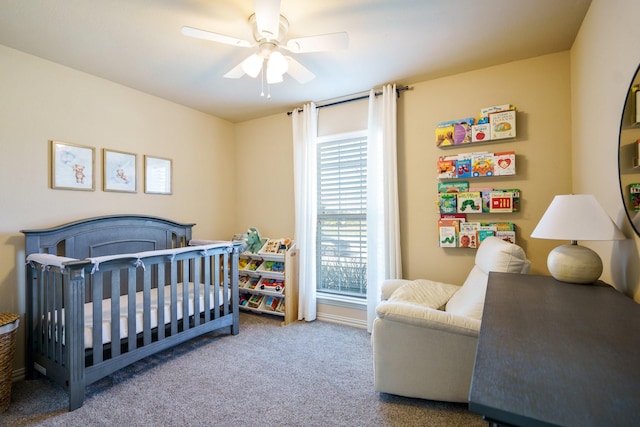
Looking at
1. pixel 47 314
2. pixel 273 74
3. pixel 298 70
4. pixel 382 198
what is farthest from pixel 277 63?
pixel 47 314

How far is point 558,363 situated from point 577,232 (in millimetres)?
1078

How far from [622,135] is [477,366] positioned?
4.45 feet

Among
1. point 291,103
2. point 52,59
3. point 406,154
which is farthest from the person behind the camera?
point 291,103

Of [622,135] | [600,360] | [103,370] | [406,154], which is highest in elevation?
[406,154]

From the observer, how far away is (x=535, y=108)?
239cm

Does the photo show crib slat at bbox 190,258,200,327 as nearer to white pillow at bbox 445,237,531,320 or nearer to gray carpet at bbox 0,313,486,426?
gray carpet at bbox 0,313,486,426

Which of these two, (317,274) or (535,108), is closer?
(535,108)

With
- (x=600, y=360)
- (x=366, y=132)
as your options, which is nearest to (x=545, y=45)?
(x=366, y=132)

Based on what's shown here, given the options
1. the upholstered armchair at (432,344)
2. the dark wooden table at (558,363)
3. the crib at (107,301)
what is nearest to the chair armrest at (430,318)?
the upholstered armchair at (432,344)

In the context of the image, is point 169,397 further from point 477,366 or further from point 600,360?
point 600,360

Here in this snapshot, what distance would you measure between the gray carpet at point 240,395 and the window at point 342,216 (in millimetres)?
799

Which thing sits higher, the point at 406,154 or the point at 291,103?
the point at 291,103

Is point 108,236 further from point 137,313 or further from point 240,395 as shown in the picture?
point 240,395

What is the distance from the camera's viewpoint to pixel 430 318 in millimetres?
1710
